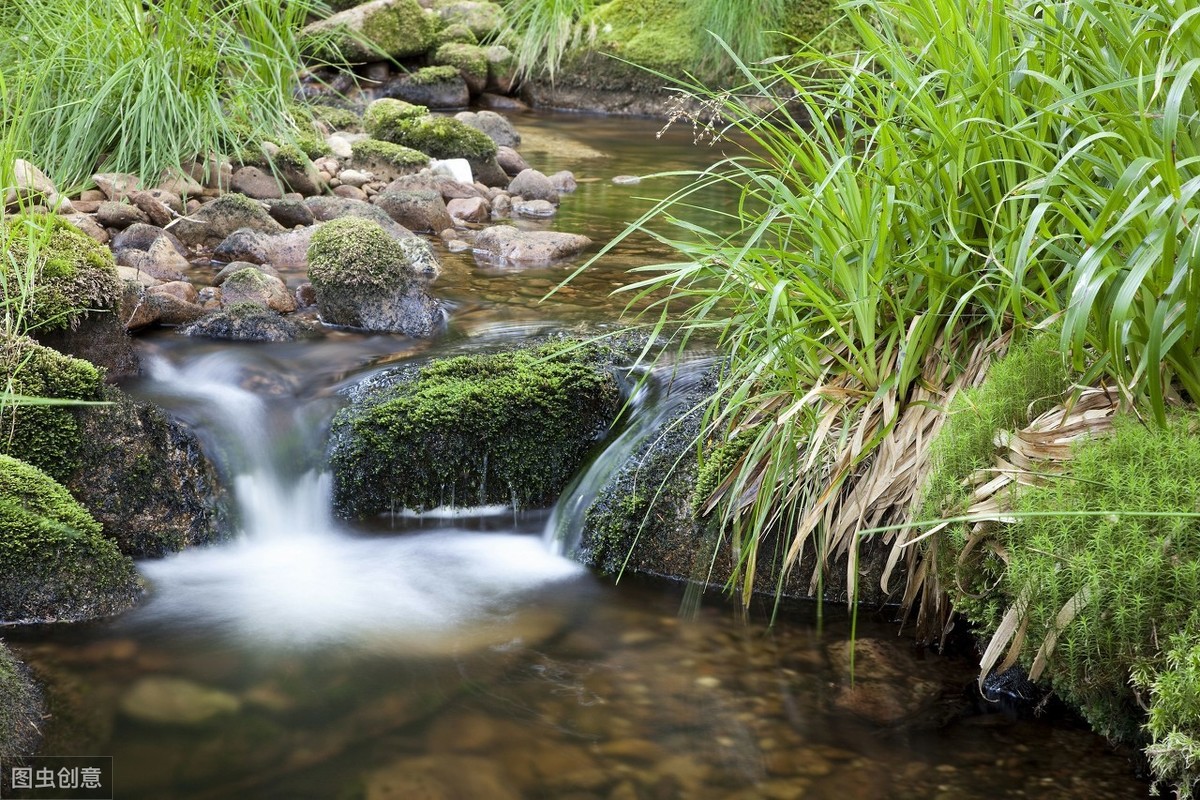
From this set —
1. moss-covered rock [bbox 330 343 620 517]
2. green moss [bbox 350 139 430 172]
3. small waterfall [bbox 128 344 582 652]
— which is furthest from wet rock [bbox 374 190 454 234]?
moss-covered rock [bbox 330 343 620 517]

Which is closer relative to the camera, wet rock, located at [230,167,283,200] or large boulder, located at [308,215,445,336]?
large boulder, located at [308,215,445,336]

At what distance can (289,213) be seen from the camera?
6359 mm

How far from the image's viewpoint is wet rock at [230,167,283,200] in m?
6.66

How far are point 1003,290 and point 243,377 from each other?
2.77m

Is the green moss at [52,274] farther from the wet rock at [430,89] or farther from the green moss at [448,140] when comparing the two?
the wet rock at [430,89]

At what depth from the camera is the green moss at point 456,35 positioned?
515 inches

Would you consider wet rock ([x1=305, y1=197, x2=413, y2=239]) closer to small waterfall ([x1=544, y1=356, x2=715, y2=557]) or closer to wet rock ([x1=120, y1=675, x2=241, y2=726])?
small waterfall ([x1=544, y1=356, x2=715, y2=557])

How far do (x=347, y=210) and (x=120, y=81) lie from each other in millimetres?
1391

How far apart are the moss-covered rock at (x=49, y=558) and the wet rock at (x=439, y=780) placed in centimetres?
116

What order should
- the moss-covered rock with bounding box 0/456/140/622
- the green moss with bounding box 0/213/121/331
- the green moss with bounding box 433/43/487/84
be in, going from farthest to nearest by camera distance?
the green moss with bounding box 433/43/487/84, the green moss with bounding box 0/213/121/331, the moss-covered rock with bounding box 0/456/140/622

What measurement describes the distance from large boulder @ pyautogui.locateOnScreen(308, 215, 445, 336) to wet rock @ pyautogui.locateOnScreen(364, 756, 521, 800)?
2588 mm

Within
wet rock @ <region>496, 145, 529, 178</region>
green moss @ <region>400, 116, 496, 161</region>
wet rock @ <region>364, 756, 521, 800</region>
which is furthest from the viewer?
wet rock @ <region>496, 145, 529, 178</region>

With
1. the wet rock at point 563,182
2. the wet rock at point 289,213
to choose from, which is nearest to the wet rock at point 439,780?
the wet rock at point 289,213

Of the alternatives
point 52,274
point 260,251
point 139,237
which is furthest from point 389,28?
point 52,274
